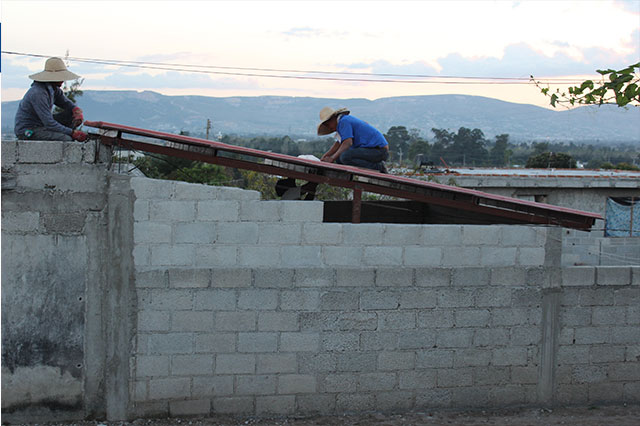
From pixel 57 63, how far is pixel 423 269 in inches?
162

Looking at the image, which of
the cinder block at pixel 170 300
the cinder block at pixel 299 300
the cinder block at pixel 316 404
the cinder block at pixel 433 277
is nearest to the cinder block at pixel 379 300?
the cinder block at pixel 433 277

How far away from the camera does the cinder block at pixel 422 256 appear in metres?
6.93

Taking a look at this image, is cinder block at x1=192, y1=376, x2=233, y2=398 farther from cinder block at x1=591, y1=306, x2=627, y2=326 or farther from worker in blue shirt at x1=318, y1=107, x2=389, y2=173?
cinder block at x1=591, y1=306, x2=627, y2=326

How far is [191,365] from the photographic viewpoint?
6.66 metres

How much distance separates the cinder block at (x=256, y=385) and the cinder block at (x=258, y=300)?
68cm

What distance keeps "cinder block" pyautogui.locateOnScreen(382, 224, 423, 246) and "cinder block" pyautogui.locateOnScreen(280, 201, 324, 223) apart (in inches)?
27.7

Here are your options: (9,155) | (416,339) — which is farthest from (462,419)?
(9,155)

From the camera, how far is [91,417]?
21.7ft

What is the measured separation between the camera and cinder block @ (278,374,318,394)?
6832 mm

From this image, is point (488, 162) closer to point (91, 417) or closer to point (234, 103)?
point (91, 417)

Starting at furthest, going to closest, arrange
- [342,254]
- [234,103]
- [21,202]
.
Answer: [234,103], [342,254], [21,202]

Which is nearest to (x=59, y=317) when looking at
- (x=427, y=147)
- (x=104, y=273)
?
(x=104, y=273)

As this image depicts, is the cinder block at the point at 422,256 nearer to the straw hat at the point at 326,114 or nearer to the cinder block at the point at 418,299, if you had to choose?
the cinder block at the point at 418,299

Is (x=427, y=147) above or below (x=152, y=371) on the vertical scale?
above
